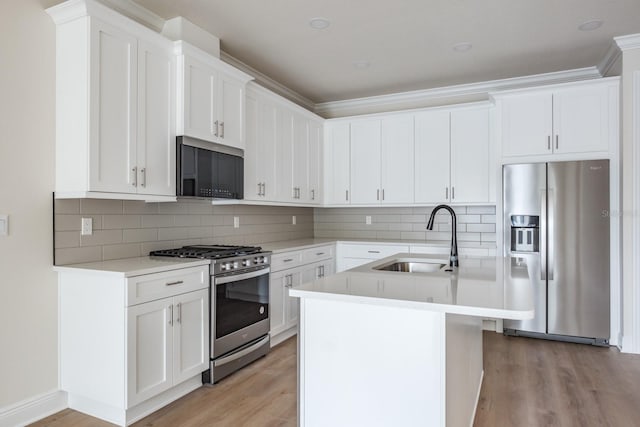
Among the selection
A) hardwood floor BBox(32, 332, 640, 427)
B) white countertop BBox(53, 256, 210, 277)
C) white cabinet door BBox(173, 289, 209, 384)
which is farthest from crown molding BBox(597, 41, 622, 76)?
white cabinet door BBox(173, 289, 209, 384)

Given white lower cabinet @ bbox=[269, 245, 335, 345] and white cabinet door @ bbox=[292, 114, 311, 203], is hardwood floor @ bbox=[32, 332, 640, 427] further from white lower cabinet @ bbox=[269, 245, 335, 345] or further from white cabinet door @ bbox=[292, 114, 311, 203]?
white cabinet door @ bbox=[292, 114, 311, 203]

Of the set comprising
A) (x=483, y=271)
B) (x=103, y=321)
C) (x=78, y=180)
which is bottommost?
(x=103, y=321)

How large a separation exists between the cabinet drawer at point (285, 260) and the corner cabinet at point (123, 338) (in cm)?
109

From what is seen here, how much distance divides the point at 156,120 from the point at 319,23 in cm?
148

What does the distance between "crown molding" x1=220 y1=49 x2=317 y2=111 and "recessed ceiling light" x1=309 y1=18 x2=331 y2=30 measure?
0.97m

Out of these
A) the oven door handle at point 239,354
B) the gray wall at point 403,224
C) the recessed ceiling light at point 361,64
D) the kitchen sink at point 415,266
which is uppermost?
the recessed ceiling light at point 361,64

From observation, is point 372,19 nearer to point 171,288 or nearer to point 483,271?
point 483,271

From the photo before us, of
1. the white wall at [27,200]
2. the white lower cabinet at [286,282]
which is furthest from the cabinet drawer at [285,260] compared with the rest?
the white wall at [27,200]

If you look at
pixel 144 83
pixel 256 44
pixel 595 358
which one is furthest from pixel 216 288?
pixel 595 358

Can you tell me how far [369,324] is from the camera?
5.65 ft

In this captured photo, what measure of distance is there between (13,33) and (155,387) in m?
2.18

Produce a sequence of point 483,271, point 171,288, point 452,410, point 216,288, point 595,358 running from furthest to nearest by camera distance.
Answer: point 595,358 → point 216,288 → point 171,288 → point 483,271 → point 452,410

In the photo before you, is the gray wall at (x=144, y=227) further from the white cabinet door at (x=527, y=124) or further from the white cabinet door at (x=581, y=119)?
the white cabinet door at (x=581, y=119)

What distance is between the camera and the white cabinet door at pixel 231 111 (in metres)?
3.26
